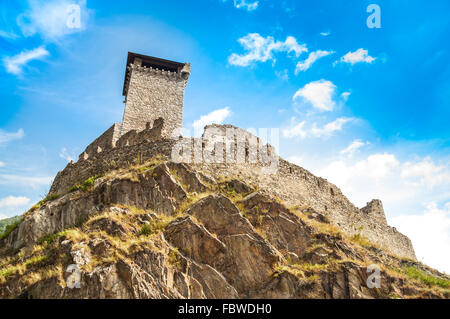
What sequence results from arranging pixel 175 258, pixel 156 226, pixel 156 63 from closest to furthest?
pixel 175 258 → pixel 156 226 → pixel 156 63

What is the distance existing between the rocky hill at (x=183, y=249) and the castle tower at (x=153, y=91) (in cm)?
963

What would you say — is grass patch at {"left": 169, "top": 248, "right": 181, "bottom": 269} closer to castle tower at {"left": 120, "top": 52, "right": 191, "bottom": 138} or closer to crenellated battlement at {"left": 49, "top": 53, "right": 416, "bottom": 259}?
crenellated battlement at {"left": 49, "top": 53, "right": 416, "bottom": 259}

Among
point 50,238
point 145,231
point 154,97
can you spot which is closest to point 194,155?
point 145,231

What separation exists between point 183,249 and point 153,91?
17414mm

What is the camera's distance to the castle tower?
25.3m

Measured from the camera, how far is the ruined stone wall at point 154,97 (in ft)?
82.8

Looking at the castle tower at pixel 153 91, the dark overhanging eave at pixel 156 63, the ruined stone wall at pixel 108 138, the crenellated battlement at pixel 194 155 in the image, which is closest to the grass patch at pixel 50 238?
the crenellated battlement at pixel 194 155

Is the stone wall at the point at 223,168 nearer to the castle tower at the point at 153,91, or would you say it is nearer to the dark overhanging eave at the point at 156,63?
the castle tower at the point at 153,91

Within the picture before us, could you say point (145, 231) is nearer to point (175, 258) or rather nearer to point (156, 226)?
point (156, 226)

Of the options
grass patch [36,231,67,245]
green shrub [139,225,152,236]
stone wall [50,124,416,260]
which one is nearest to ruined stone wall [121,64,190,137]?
stone wall [50,124,416,260]

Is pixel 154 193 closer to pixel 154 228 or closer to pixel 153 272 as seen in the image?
pixel 154 228

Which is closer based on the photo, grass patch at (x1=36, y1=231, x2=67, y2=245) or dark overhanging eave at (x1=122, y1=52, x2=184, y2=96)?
grass patch at (x1=36, y1=231, x2=67, y2=245)

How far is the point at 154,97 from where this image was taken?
2638cm
